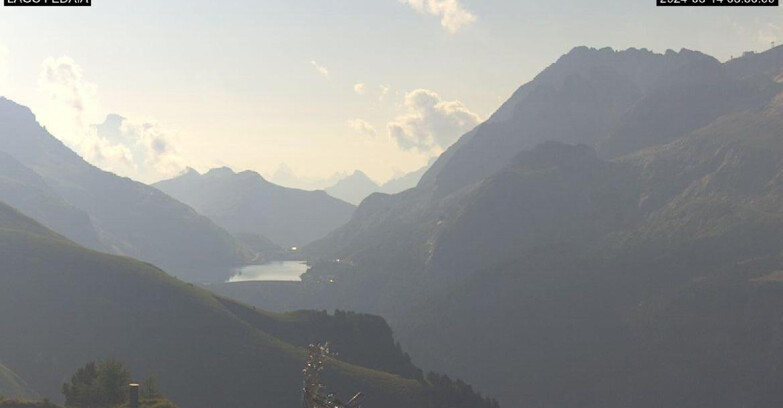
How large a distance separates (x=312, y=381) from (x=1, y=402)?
350 ft

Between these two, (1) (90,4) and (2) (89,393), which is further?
(2) (89,393)

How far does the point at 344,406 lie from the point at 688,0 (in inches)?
2865

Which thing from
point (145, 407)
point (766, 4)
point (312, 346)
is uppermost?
point (766, 4)

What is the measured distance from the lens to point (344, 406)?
37.9 metres

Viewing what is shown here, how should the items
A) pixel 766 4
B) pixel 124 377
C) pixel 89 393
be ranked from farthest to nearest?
pixel 124 377 → pixel 89 393 → pixel 766 4

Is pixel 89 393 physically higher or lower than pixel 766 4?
lower

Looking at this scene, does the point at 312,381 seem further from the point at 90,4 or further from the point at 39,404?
the point at 39,404

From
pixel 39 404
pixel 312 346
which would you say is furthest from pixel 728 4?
pixel 39 404

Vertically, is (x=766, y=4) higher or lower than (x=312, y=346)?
higher

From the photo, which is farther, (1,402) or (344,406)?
(1,402)

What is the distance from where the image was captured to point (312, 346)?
41.8 metres

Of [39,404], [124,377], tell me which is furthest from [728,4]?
[124,377]

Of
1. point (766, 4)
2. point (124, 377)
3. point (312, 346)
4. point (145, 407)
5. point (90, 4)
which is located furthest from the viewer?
A: point (124, 377)

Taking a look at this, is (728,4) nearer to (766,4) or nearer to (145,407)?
(766,4)
